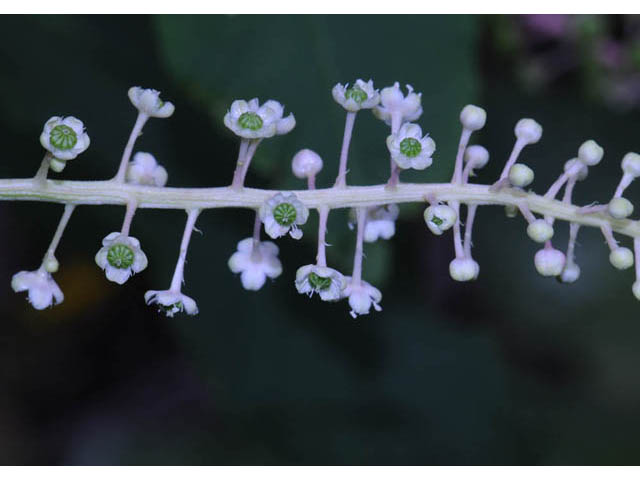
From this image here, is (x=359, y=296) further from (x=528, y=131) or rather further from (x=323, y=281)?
(x=528, y=131)

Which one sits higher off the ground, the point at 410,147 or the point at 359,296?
the point at 410,147

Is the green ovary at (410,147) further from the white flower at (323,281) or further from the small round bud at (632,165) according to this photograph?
the small round bud at (632,165)

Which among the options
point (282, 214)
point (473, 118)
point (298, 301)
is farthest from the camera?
point (298, 301)

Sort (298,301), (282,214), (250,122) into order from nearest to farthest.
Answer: (282,214), (250,122), (298,301)

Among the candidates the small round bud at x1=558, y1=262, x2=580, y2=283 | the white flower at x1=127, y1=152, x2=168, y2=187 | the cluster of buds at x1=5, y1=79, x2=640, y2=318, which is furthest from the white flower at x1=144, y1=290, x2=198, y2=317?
the small round bud at x1=558, y1=262, x2=580, y2=283

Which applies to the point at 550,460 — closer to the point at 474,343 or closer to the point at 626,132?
the point at 474,343

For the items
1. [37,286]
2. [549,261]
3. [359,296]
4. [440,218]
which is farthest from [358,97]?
[37,286]
